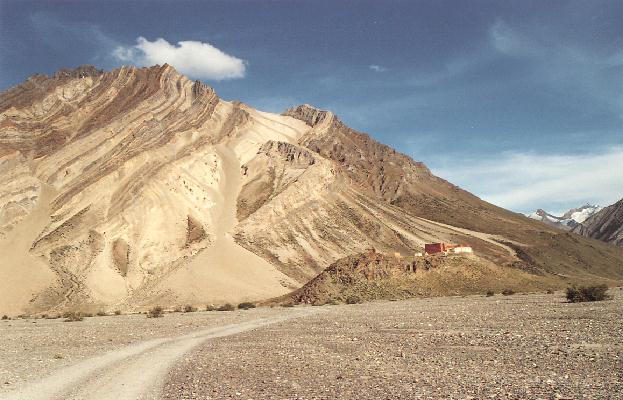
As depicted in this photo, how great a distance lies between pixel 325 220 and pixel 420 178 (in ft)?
191

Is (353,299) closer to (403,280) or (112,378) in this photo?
(403,280)

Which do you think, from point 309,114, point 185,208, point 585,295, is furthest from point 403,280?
point 309,114

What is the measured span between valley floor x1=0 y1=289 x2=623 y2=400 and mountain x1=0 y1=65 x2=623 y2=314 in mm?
40974

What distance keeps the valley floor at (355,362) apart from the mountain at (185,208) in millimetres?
40974

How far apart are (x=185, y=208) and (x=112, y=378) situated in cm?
7169

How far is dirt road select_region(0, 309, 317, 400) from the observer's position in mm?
12203

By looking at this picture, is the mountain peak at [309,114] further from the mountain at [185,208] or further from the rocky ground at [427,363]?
the rocky ground at [427,363]

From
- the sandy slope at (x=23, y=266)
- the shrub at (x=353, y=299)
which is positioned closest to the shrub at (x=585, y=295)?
the shrub at (x=353, y=299)

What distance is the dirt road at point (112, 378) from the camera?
1220cm

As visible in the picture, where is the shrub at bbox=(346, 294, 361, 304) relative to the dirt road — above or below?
above

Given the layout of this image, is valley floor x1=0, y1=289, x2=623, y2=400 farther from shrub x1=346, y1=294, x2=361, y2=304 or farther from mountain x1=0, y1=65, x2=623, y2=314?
mountain x1=0, y1=65, x2=623, y2=314

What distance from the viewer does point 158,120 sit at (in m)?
101

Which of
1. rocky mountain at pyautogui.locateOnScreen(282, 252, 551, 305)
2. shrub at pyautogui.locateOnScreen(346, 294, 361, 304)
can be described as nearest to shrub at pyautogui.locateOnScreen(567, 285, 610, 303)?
rocky mountain at pyautogui.locateOnScreen(282, 252, 551, 305)

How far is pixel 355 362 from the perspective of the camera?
14.8 meters
